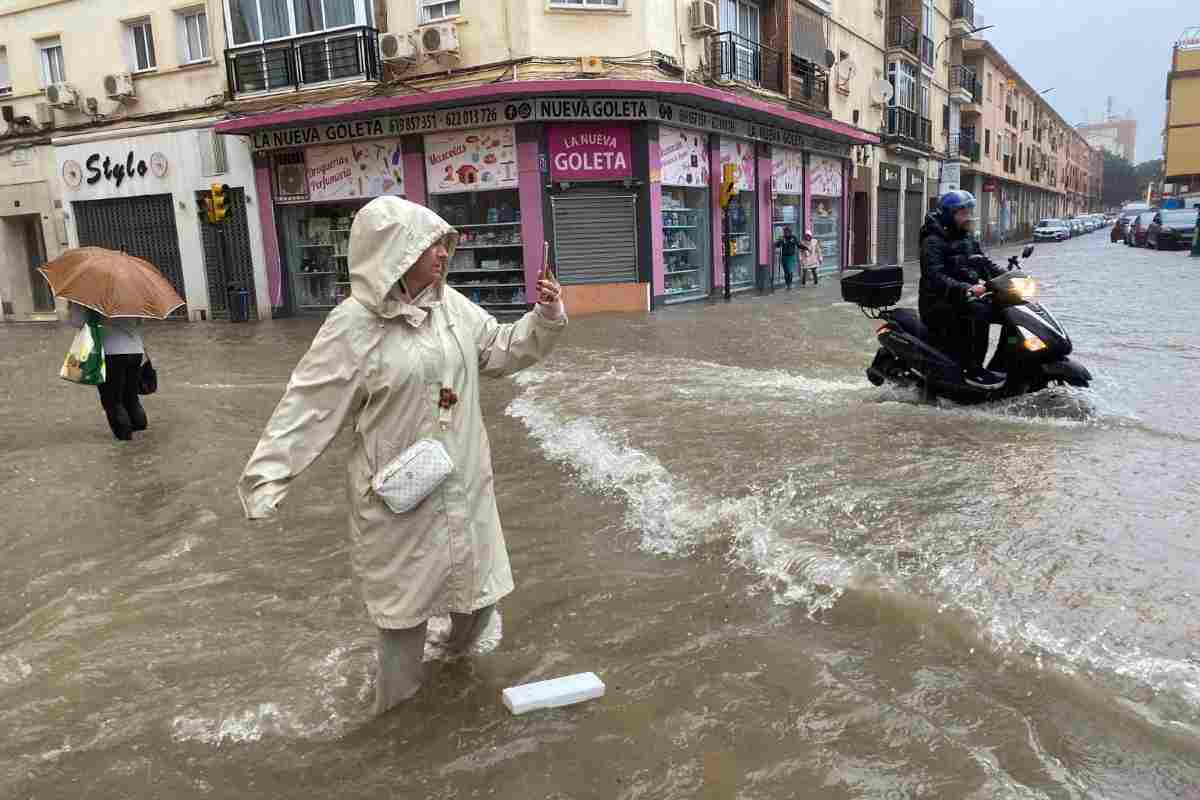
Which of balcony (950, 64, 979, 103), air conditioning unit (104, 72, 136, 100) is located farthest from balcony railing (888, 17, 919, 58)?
air conditioning unit (104, 72, 136, 100)

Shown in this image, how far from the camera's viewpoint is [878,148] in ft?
101

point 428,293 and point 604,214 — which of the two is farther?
point 604,214

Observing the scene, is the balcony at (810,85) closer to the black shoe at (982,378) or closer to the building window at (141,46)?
the building window at (141,46)

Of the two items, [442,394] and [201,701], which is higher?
[442,394]

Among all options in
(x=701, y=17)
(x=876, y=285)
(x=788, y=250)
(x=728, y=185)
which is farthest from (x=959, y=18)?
(x=876, y=285)

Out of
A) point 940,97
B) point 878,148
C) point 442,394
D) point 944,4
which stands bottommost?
point 442,394

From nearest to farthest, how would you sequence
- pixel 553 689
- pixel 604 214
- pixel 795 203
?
pixel 553 689, pixel 604 214, pixel 795 203

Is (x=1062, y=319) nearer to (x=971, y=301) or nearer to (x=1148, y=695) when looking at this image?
(x=971, y=301)

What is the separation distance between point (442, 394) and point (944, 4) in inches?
1618

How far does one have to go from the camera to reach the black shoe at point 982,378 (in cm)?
726

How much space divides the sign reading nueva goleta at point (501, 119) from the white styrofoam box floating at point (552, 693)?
1483cm

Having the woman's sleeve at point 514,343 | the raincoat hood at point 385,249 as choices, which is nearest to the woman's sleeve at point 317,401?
the raincoat hood at point 385,249

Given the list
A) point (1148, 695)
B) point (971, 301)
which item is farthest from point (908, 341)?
point (1148, 695)

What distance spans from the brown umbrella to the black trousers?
1.72 feet
